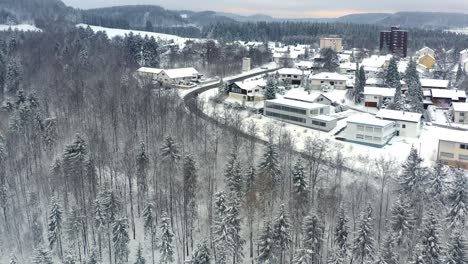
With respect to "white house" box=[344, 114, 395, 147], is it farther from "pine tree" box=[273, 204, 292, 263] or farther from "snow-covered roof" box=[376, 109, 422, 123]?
"pine tree" box=[273, 204, 292, 263]

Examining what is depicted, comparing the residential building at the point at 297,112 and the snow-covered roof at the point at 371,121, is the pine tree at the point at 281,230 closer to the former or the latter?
the snow-covered roof at the point at 371,121

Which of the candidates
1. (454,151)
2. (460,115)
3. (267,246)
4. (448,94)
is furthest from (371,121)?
(267,246)

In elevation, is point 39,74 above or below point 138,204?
above

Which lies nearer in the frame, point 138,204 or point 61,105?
point 138,204

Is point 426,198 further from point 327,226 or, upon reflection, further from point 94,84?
point 94,84

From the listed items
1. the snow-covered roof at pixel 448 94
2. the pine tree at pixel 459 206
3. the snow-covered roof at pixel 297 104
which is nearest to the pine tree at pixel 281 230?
the pine tree at pixel 459 206

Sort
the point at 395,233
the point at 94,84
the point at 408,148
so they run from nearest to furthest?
1. the point at 395,233
2. the point at 408,148
3. the point at 94,84

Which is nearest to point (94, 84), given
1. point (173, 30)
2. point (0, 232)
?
point (0, 232)

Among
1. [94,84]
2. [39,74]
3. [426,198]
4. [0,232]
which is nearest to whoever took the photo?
[426,198]
